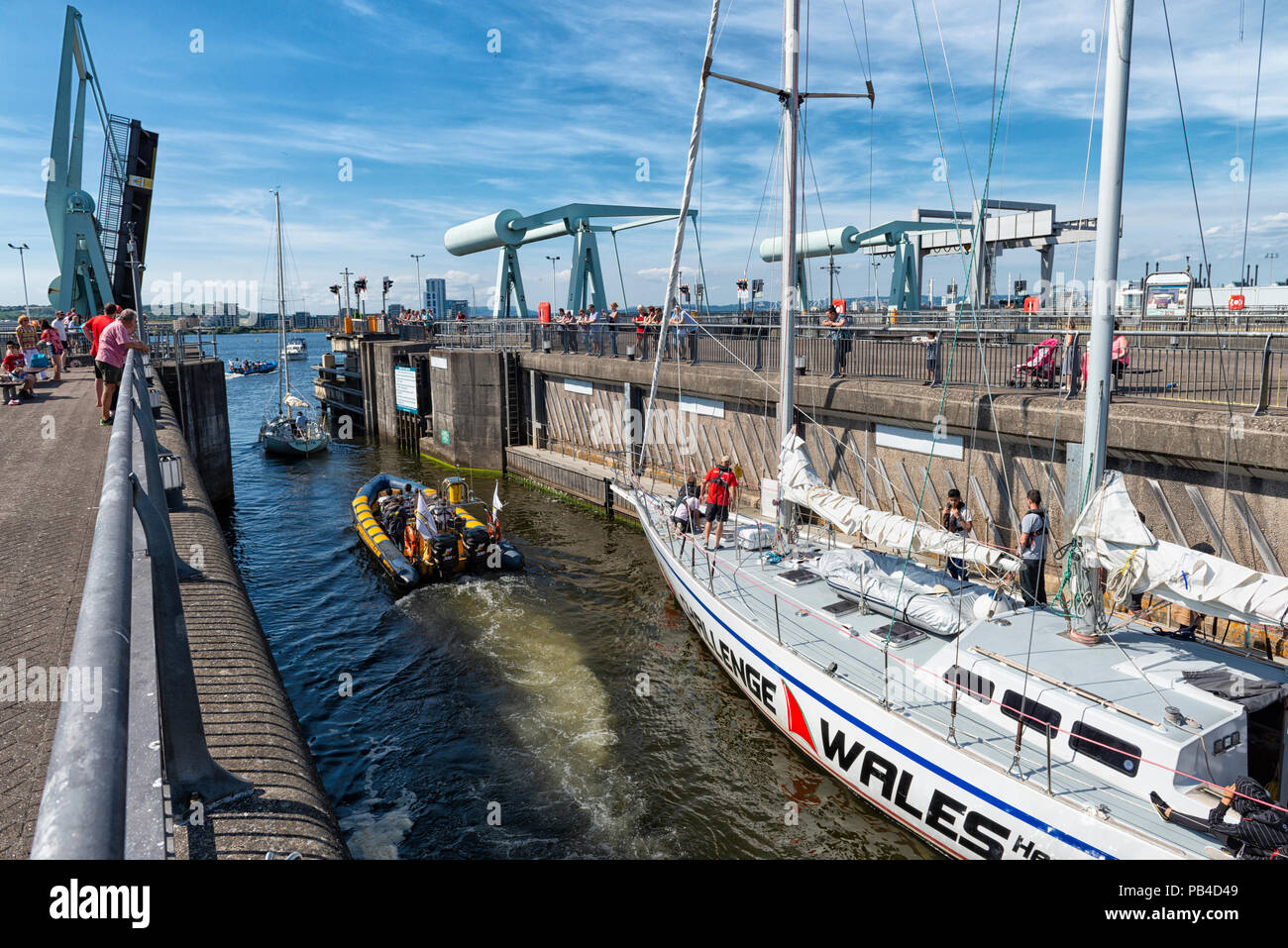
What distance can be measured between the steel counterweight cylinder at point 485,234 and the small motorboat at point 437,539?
68.6 feet

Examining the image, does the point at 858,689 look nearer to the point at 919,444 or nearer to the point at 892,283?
the point at 919,444

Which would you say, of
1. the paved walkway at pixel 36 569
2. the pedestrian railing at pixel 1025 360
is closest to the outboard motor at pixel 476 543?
the pedestrian railing at pixel 1025 360

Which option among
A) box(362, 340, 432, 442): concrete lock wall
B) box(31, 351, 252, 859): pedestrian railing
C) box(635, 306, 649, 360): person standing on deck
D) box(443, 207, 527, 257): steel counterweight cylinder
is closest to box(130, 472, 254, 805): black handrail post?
box(31, 351, 252, 859): pedestrian railing

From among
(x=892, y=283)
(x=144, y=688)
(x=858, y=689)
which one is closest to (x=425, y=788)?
(x=858, y=689)

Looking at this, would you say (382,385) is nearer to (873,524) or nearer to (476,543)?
(476,543)

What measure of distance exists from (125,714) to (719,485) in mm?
15030

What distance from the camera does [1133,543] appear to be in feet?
32.1

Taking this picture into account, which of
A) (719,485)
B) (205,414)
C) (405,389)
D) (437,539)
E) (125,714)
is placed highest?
(405,389)

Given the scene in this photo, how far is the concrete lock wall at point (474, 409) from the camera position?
37219 mm

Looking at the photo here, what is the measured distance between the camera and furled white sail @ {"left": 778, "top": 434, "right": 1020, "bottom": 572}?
40.0 ft

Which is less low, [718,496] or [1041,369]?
[1041,369]

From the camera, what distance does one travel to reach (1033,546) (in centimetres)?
1305

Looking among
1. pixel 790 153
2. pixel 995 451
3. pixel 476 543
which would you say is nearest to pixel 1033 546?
pixel 995 451
